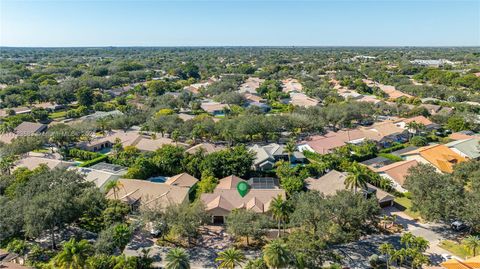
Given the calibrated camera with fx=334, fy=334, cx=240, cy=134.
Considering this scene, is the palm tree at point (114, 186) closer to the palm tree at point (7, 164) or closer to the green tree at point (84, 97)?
the palm tree at point (7, 164)

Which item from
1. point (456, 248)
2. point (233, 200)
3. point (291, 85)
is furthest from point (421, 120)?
point (291, 85)

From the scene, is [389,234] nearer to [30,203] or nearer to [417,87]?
[30,203]

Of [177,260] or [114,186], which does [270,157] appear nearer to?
[114,186]

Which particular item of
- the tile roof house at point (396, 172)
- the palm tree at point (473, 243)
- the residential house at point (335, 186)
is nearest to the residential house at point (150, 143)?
the residential house at point (335, 186)

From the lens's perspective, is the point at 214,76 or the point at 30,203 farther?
the point at 214,76

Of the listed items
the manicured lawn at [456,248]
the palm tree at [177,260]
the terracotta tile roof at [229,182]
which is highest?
the palm tree at [177,260]

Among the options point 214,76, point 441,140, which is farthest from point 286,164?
point 214,76

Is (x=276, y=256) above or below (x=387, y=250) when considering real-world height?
above
